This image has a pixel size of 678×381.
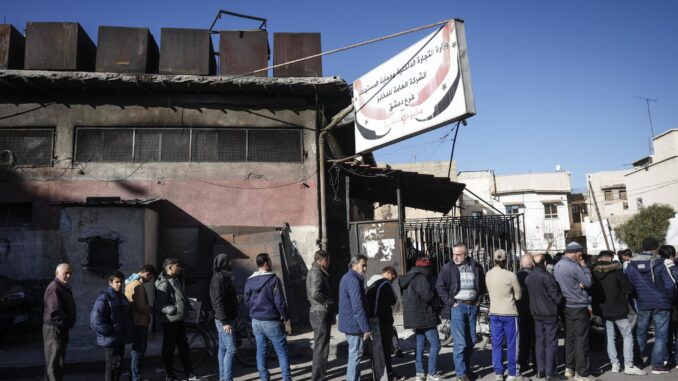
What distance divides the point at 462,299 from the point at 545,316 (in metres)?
1.19

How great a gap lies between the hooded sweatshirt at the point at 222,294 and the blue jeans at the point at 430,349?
276cm

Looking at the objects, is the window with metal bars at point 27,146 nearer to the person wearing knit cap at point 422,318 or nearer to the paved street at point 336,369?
the paved street at point 336,369

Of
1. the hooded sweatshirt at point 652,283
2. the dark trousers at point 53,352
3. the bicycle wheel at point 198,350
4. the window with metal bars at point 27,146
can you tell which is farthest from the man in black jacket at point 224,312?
the window with metal bars at point 27,146

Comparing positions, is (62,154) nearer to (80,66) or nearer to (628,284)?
(80,66)

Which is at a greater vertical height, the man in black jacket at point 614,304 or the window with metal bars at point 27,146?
the window with metal bars at point 27,146

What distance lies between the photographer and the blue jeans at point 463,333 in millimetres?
6766

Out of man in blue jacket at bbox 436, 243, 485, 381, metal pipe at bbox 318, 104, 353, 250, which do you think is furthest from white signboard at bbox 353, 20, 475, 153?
man in blue jacket at bbox 436, 243, 485, 381

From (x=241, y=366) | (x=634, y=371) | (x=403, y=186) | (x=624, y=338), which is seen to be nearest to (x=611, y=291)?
(x=624, y=338)

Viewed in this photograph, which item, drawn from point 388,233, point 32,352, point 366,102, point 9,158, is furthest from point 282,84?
point 32,352

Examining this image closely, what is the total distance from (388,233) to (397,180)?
150cm

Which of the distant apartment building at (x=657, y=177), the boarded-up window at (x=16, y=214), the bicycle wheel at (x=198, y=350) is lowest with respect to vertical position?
the bicycle wheel at (x=198, y=350)

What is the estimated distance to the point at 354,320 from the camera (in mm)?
6273

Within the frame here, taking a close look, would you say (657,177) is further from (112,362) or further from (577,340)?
(112,362)

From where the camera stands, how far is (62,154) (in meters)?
11.8
